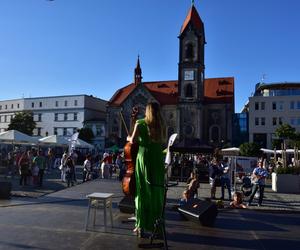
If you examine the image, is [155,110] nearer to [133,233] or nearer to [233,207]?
[133,233]

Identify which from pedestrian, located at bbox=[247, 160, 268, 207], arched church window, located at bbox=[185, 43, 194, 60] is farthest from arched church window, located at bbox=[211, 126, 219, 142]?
pedestrian, located at bbox=[247, 160, 268, 207]

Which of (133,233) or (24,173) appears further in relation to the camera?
(24,173)

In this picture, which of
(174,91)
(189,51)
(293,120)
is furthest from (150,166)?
(174,91)

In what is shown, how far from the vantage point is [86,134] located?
75.9 meters

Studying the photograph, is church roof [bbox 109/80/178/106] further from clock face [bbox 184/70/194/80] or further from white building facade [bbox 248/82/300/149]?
white building facade [bbox 248/82/300/149]

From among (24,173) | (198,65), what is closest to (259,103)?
(198,65)

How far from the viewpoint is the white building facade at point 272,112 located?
222 ft

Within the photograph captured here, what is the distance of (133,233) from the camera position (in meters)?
7.66

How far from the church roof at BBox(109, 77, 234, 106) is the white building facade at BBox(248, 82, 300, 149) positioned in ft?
16.4

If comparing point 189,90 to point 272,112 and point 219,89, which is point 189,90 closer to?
point 219,89

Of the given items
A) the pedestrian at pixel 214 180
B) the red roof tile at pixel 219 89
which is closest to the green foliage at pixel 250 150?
the pedestrian at pixel 214 180

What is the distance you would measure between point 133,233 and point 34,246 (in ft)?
6.44

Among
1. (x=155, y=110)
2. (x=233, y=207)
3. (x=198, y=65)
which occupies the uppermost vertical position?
(x=198, y=65)

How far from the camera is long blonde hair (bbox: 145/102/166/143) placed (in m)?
6.80
